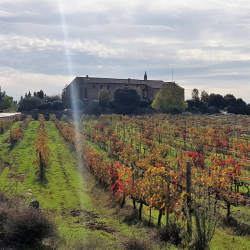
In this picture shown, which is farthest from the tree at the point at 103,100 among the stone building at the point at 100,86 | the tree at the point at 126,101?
the stone building at the point at 100,86

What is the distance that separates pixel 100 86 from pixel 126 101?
16159 mm

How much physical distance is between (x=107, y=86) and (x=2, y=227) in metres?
63.8

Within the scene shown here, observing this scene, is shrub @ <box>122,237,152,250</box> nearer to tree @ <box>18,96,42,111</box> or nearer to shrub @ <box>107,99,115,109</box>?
shrub @ <box>107,99,115,109</box>

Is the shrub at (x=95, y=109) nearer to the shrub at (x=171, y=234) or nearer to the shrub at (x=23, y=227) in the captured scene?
the shrub at (x=171, y=234)

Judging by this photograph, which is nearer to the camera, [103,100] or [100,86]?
[103,100]

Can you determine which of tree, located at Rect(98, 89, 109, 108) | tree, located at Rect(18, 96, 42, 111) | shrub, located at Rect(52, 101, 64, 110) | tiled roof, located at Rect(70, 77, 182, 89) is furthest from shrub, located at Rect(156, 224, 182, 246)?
tiled roof, located at Rect(70, 77, 182, 89)

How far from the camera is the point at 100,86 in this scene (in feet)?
222

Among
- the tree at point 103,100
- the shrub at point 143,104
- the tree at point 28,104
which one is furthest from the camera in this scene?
the shrub at point 143,104

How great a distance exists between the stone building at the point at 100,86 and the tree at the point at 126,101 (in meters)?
13.3

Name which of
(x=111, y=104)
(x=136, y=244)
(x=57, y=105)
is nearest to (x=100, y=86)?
(x=111, y=104)

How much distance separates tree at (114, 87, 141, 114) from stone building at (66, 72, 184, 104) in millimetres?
13291

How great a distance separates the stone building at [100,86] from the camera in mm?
66188

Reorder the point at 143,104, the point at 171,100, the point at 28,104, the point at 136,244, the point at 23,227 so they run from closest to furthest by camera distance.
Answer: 1. the point at 136,244
2. the point at 23,227
3. the point at 171,100
4. the point at 28,104
5. the point at 143,104

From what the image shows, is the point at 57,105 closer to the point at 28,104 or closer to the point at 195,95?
the point at 28,104
